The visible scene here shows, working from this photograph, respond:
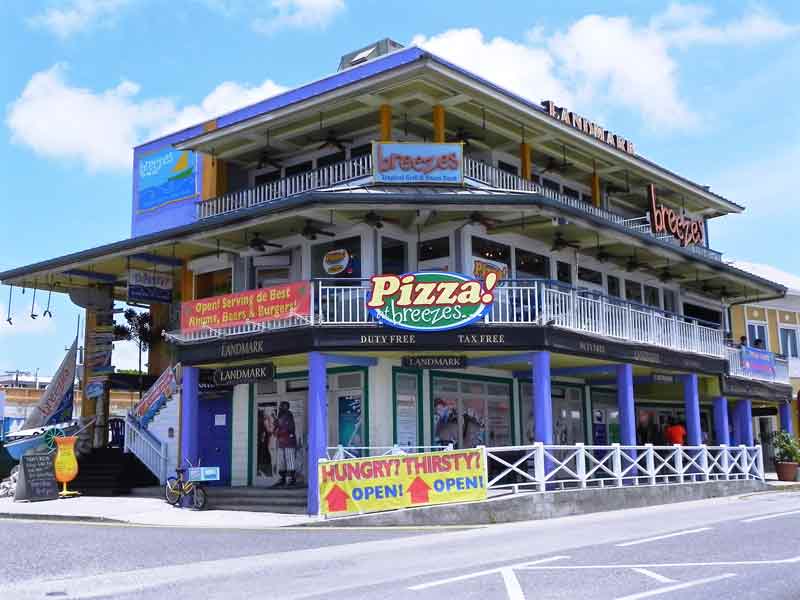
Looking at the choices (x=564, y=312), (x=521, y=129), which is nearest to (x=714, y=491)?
(x=564, y=312)

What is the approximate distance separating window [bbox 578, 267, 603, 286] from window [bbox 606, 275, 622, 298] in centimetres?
60

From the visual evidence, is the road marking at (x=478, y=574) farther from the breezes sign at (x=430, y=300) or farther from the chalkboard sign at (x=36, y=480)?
the chalkboard sign at (x=36, y=480)

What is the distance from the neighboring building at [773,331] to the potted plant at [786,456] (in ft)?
19.2

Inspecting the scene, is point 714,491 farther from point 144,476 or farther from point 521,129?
point 144,476

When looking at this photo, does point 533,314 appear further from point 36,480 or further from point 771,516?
point 36,480

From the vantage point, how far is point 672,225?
1071 inches

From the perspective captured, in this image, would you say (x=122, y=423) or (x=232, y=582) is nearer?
(x=232, y=582)

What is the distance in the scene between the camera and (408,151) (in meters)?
20.7

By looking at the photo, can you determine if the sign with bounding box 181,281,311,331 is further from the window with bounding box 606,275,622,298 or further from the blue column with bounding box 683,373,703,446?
the blue column with bounding box 683,373,703,446

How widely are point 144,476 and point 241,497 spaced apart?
4994mm

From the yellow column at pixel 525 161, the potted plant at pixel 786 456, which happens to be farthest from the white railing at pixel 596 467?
the yellow column at pixel 525 161

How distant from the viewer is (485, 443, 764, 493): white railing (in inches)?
712

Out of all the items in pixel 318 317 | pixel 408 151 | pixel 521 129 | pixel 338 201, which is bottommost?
pixel 318 317

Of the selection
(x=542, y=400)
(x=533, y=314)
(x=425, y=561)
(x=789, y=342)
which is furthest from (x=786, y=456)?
(x=425, y=561)
